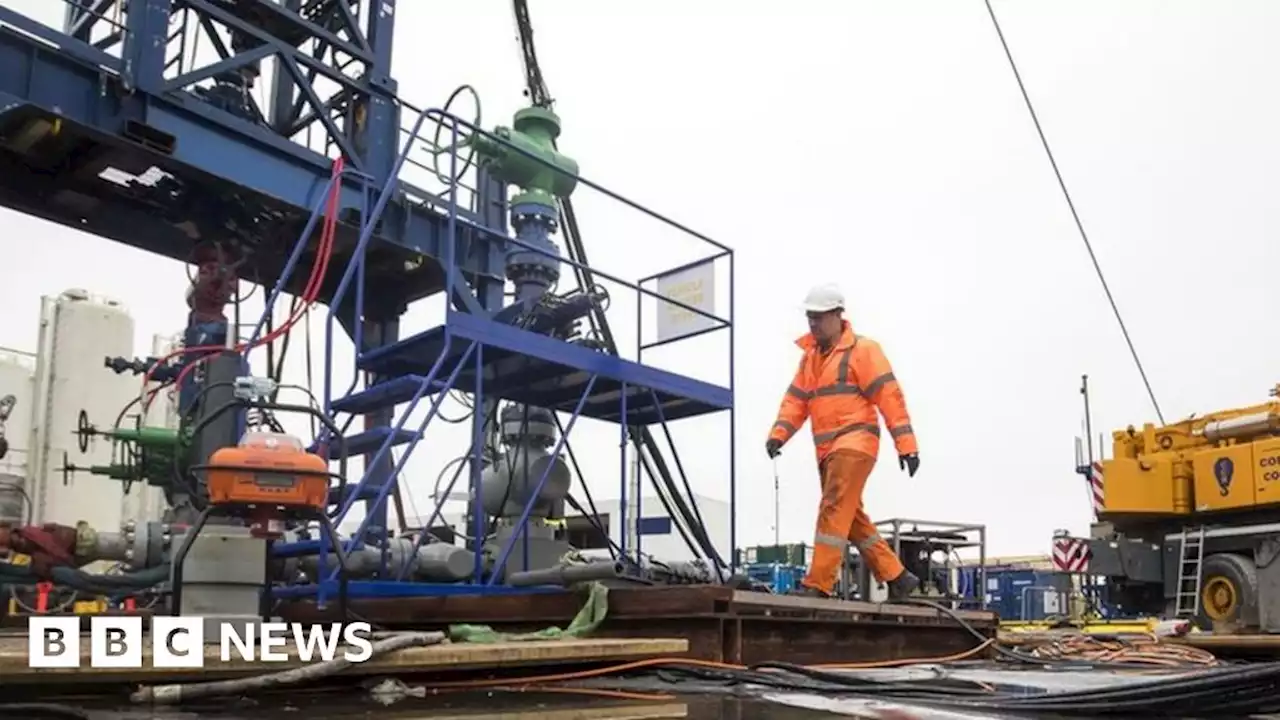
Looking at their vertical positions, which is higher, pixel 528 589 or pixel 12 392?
pixel 12 392

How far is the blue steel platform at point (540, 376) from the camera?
670cm

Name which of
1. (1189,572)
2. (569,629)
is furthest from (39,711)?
(1189,572)

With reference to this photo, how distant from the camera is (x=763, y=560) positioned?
19.8 metres

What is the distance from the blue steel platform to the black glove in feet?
6.62

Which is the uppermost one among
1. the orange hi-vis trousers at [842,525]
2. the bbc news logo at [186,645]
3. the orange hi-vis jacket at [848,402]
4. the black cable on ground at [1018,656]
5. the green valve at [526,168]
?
the green valve at [526,168]

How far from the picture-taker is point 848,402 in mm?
6672

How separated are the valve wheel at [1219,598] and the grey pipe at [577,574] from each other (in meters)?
8.48

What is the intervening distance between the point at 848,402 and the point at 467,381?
2640 millimetres

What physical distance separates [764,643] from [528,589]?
1.69 meters

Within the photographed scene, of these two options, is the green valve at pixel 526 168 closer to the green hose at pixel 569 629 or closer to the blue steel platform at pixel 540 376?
the blue steel platform at pixel 540 376

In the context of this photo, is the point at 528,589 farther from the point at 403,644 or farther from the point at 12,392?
the point at 12,392

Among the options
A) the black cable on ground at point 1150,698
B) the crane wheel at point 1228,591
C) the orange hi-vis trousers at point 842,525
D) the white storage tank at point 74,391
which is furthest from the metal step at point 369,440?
the white storage tank at point 74,391

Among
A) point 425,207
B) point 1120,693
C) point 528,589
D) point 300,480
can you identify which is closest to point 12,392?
point 425,207

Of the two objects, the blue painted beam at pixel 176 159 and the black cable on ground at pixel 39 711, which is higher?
the blue painted beam at pixel 176 159
